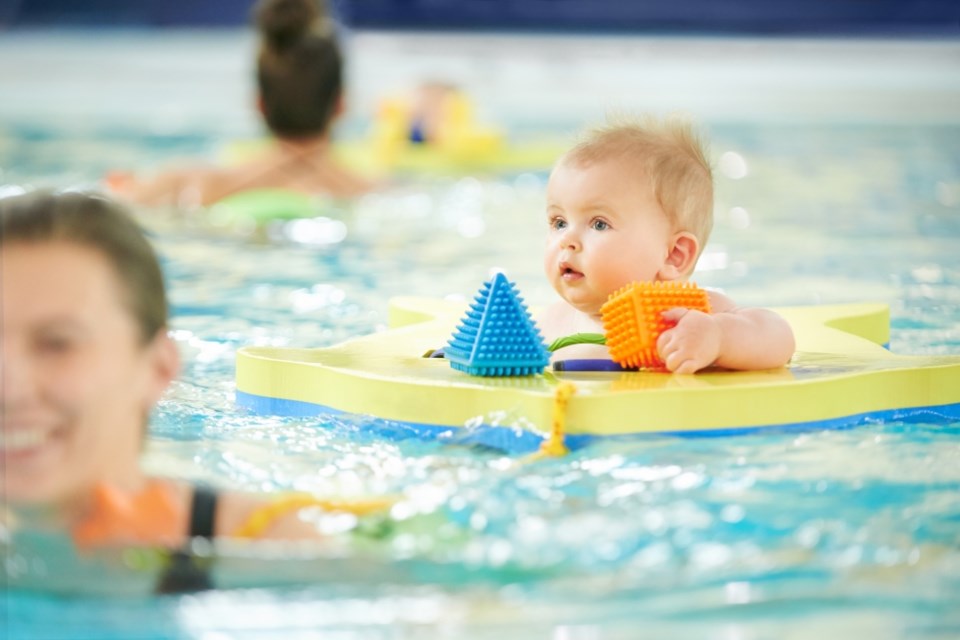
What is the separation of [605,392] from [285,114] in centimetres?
358

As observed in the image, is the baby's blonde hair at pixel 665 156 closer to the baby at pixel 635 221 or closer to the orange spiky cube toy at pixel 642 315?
the baby at pixel 635 221

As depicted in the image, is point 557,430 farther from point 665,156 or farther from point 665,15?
point 665,15

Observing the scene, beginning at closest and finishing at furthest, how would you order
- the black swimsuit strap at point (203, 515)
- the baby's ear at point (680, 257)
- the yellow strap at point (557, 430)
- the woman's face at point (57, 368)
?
the woman's face at point (57, 368)
the black swimsuit strap at point (203, 515)
the yellow strap at point (557, 430)
the baby's ear at point (680, 257)

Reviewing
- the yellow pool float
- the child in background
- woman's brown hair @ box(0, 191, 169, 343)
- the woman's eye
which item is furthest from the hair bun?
the woman's eye

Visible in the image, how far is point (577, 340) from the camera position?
9.87 feet

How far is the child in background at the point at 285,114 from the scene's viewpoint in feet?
19.1

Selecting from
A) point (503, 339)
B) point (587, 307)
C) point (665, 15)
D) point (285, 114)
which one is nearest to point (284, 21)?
point (285, 114)

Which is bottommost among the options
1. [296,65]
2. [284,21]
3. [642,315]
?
[642,315]

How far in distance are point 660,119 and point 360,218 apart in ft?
9.77

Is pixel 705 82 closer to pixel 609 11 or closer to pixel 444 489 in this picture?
pixel 609 11

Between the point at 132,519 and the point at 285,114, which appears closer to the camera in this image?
the point at 132,519

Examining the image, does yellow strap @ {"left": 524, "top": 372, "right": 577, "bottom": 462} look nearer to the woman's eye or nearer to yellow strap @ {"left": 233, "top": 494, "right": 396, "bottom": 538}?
yellow strap @ {"left": 233, "top": 494, "right": 396, "bottom": 538}

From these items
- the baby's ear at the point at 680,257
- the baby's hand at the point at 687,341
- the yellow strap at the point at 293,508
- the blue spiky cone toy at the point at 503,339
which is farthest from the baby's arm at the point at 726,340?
the yellow strap at the point at 293,508

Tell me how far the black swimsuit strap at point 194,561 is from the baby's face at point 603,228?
114cm
